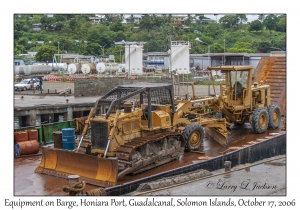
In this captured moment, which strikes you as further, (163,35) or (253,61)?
(163,35)

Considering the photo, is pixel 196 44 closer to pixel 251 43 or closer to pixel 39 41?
pixel 251 43

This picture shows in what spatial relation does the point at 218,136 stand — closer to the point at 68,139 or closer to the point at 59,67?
the point at 68,139

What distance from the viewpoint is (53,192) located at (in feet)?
39.3

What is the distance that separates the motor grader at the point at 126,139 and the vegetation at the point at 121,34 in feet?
163

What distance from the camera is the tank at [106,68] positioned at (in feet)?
169

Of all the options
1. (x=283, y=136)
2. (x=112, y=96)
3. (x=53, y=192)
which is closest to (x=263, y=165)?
(x=283, y=136)

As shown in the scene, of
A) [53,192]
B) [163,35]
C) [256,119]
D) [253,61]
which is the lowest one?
[53,192]

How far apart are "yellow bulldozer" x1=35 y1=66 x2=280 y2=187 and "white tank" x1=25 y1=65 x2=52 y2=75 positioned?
36.1 metres

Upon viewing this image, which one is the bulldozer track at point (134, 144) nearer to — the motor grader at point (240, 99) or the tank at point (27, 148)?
the tank at point (27, 148)

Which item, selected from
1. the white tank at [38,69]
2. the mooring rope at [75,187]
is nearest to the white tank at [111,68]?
the white tank at [38,69]

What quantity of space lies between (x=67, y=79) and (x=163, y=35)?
29.6m

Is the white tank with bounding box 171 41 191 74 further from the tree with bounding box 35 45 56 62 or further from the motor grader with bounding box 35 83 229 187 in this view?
the motor grader with bounding box 35 83 229 187

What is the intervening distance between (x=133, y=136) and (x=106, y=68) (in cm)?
3955

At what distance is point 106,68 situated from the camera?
5294 centimetres
